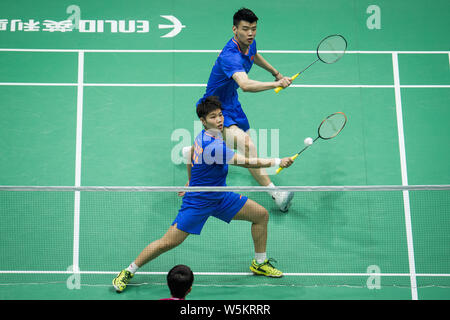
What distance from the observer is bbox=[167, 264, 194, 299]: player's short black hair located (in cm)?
389

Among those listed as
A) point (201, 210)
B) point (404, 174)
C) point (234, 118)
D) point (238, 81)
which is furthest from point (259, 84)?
point (404, 174)

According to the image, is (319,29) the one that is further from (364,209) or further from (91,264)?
(91,264)

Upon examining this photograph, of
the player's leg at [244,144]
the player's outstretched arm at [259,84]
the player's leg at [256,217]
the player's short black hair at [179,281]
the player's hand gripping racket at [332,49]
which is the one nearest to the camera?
the player's short black hair at [179,281]

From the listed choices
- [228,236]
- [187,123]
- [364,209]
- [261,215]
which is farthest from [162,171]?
[364,209]

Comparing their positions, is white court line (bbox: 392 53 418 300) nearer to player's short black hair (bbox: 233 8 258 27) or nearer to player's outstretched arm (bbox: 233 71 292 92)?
player's outstretched arm (bbox: 233 71 292 92)

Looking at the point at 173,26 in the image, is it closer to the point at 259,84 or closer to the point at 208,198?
the point at 259,84

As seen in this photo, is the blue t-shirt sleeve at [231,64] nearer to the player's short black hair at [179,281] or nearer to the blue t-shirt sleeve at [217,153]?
the blue t-shirt sleeve at [217,153]

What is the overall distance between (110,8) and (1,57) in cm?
202

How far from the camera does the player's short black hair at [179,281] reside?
12.8 ft

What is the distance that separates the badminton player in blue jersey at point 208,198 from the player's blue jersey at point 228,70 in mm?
762

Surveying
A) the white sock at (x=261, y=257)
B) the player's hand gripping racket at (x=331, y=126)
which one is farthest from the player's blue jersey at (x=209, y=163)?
the player's hand gripping racket at (x=331, y=126)

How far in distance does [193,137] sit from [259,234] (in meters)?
2.33

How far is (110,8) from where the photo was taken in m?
9.13

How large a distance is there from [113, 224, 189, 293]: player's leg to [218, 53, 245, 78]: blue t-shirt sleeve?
1.94 metres
